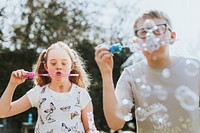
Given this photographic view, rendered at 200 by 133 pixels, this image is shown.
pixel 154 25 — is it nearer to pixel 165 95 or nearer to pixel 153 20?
pixel 153 20

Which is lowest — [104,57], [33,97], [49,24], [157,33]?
[33,97]

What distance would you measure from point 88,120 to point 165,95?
1.53ft

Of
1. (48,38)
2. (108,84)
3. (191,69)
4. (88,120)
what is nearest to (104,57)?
(108,84)

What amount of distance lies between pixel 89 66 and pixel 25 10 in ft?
4.69

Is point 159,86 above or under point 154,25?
under

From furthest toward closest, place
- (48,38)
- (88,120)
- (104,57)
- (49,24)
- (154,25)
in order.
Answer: (49,24) → (48,38) → (88,120) → (154,25) → (104,57)

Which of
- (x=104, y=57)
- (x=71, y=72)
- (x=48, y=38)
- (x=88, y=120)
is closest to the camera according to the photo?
(x=104, y=57)

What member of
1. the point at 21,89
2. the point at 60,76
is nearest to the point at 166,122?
the point at 60,76

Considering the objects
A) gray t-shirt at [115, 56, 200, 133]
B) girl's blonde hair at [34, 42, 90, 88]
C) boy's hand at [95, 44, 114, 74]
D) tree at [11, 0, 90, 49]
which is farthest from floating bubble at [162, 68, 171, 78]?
tree at [11, 0, 90, 49]

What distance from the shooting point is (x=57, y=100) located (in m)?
2.12

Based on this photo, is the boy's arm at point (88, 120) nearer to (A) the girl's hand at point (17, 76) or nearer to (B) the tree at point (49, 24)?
(A) the girl's hand at point (17, 76)

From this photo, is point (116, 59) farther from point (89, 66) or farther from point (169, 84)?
point (169, 84)

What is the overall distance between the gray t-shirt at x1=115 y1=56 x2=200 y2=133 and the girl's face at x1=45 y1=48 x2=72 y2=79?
17.1 inches

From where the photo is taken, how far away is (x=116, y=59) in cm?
786
